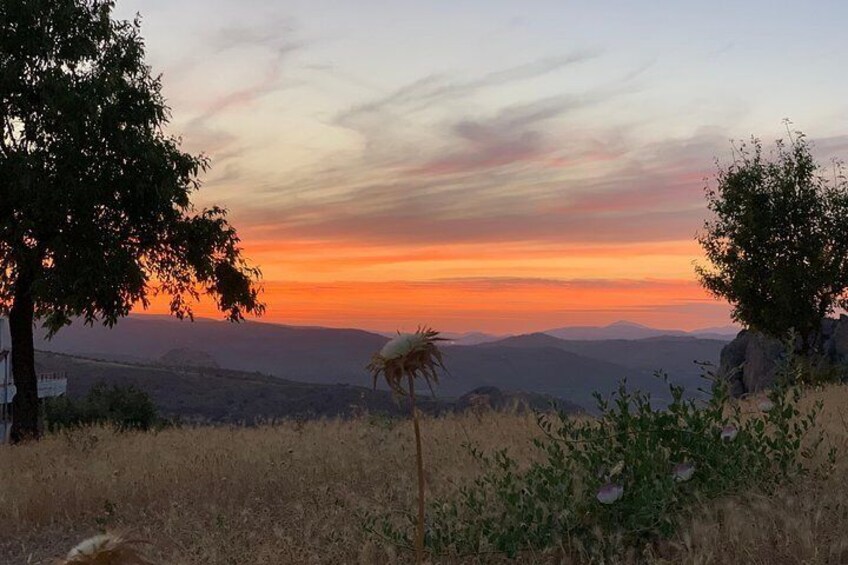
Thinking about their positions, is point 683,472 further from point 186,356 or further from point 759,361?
point 186,356

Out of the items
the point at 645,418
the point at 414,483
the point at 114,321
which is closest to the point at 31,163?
the point at 114,321

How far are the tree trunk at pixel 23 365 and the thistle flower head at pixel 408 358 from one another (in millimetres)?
17711

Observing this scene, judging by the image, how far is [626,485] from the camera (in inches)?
217

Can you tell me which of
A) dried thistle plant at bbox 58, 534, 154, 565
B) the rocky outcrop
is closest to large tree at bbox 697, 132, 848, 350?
the rocky outcrop

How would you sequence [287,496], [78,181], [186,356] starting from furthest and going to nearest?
1. [186,356]
2. [78,181]
3. [287,496]

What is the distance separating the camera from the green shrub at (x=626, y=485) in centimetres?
523

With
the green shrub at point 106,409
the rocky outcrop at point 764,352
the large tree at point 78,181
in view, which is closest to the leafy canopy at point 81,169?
the large tree at point 78,181

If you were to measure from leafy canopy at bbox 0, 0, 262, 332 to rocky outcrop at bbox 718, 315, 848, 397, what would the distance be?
24744 mm

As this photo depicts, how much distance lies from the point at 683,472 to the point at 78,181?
49.4 feet

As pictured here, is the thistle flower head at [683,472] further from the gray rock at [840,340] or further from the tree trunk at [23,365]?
the gray rock at [840,340]

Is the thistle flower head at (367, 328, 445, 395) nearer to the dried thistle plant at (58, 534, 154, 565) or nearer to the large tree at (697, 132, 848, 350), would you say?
the dried thistle plant at (58, 534, 154, 565)

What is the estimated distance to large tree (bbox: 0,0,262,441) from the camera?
16.5 m

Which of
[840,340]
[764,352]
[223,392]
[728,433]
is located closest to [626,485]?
[728,433]

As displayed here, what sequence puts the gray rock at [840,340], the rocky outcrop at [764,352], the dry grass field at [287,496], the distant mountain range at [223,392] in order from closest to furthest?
the dry grass field at [287,496] → the gray rock at [840,340] → the rocky outcrop at [764,352] → the distant mountain range at [223,392]
